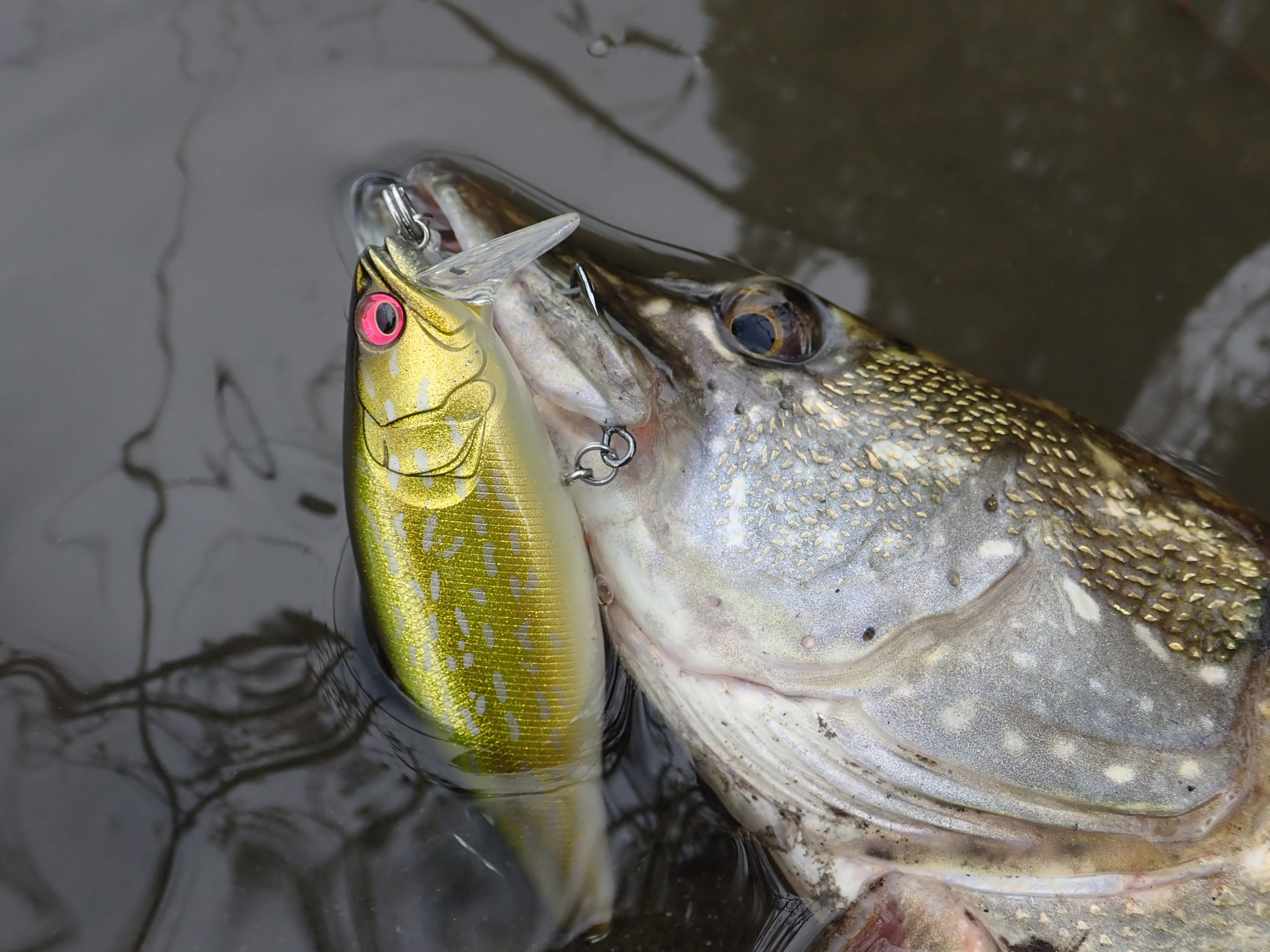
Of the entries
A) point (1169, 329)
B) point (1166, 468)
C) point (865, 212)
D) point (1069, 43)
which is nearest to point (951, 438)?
point (1166, 468)

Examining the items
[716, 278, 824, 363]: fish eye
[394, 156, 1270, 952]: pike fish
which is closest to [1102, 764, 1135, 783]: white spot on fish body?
[394, 156, 1270, 952]: pike fish

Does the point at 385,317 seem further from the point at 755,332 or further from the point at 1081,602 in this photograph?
the point at 1081,602

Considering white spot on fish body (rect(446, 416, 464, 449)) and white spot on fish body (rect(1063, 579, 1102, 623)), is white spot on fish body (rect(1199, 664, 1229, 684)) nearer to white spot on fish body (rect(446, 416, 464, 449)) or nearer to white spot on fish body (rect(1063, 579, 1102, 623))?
white spot on fish body (rect(1063, 579, 1102, 623))

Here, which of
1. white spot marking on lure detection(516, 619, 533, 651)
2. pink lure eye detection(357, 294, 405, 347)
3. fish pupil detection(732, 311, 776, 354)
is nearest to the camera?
pink lure eye detection(357, 294, 405, 347)

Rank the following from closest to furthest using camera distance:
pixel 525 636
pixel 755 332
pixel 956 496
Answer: pixel 525 636, pixel 956 496, pixel 755 332

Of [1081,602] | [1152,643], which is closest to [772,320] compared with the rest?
[1081,602]

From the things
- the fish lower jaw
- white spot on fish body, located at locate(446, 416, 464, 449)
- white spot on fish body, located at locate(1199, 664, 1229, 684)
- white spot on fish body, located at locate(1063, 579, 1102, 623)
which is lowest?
the fish lower jaw

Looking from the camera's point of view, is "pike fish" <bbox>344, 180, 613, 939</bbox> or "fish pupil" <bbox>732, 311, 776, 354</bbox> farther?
Answer: "fish pupil" <bbox>732, 311, 776, 354</bbox>

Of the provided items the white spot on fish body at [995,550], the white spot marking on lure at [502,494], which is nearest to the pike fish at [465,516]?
the white spot marking on lure at [502,494]
